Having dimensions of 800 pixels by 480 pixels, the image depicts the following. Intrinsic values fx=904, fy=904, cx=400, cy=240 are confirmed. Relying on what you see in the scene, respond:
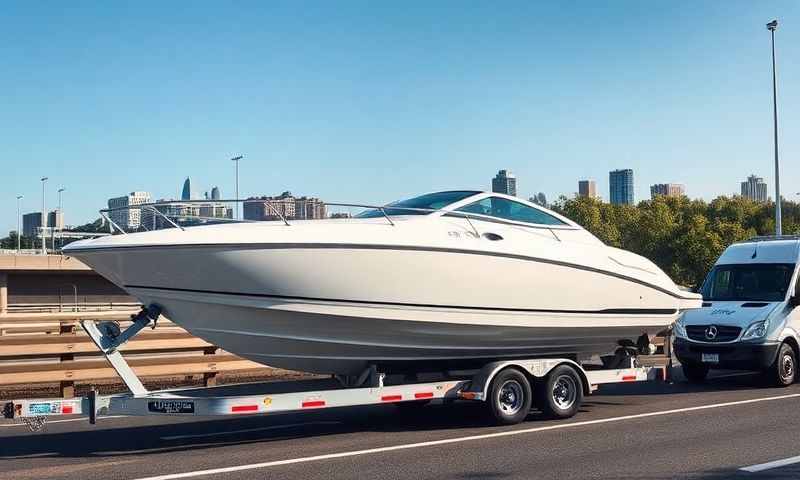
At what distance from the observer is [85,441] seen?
9.87 metres

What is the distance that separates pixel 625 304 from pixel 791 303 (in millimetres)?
4435

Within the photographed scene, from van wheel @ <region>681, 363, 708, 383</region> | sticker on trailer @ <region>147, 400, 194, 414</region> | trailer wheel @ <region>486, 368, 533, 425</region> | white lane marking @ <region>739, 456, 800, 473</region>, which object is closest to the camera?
white lane marking @ <region>739, 456, 800, 473</region>

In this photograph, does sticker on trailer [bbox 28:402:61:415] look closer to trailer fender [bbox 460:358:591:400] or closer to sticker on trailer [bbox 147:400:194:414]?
sticker on trailer [bbox 147:400:194:414]

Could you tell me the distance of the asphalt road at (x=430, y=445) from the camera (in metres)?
7.98

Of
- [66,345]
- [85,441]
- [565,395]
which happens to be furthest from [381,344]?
[66,345]

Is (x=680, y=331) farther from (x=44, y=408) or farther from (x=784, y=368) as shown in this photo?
(x=44, y=408)

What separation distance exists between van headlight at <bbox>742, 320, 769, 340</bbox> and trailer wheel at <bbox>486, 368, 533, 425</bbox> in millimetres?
5096

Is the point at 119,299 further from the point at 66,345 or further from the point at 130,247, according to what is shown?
the point at 130,247

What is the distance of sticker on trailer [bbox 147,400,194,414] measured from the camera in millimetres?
8633

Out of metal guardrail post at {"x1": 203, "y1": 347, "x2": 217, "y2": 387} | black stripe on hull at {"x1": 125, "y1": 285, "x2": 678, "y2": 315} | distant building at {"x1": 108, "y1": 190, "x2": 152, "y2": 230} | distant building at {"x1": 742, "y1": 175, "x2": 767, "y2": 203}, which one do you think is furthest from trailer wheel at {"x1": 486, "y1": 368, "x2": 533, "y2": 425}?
distant building at {"x1": 742, "y1": 175, "x2": 767, "y2": 203}

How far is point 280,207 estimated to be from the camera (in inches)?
375

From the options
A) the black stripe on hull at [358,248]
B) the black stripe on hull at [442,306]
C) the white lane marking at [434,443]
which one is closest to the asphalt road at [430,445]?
the white lane marking at [434,443]

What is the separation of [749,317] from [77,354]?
10.5m

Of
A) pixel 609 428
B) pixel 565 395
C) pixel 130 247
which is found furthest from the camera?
pixel 565 395
